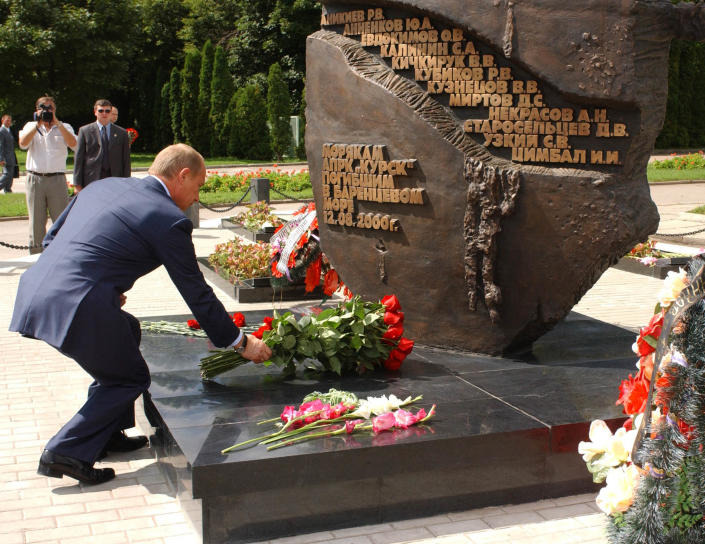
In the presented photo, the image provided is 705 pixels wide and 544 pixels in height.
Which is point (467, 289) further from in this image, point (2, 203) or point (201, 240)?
point (2, 203)

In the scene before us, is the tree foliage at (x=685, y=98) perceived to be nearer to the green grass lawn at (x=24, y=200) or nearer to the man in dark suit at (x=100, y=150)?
the green grass lawn at (x=24, y=200)

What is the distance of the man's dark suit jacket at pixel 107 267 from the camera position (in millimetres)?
3939

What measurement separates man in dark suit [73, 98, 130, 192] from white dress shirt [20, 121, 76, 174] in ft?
2.41

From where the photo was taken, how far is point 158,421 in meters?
4.28

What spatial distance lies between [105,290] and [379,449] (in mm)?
1402

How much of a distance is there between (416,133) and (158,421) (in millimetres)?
2193

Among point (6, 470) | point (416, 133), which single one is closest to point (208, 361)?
point (6, 470)

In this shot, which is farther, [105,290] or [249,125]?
[249,125]

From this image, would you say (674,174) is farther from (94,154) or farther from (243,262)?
(94,154)

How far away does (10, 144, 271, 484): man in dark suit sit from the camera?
155 inches

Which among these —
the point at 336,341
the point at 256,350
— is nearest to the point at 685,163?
the point at 336,341

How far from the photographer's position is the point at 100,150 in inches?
360

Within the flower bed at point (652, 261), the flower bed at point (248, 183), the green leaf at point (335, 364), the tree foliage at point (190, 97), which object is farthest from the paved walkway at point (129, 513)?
the tree foliage at point (190, 97)

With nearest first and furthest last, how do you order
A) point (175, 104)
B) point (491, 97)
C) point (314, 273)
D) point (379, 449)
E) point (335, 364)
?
point (379, 449)
point (335, 364)
point (491, 97)
point (314, 273)
point (175, 104)
